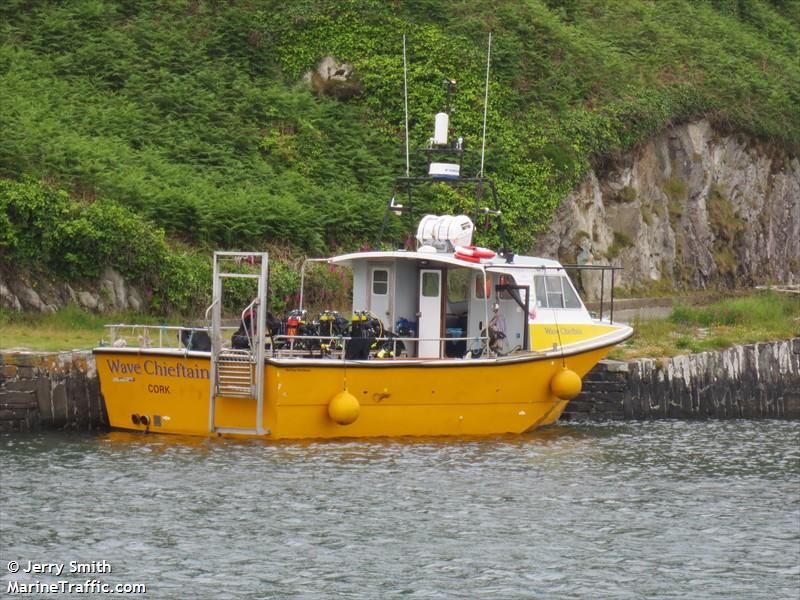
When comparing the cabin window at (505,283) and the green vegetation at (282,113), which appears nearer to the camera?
the cabin window at (505,283)

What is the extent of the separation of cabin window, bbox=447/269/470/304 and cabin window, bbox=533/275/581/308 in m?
1.34

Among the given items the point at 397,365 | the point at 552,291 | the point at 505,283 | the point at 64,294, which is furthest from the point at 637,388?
the point at 64,294

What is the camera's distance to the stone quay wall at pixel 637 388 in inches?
998

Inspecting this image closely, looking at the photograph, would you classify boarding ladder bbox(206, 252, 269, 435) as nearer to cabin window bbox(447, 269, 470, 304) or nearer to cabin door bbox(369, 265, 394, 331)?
cabin door bbox(369, 265, 394, 331)

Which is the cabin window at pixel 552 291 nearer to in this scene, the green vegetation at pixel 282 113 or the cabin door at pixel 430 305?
the cabin door at pixel 430 305

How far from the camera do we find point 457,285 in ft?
90.1

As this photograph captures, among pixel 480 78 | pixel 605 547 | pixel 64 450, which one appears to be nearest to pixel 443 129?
pixel 64 450

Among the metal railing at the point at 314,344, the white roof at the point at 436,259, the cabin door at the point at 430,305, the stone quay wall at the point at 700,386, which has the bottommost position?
the stone quay wall at the point at 700,386

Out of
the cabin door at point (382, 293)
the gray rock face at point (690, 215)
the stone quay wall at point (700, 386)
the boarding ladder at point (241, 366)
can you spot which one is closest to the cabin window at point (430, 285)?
the cabin door at point (382, 293)

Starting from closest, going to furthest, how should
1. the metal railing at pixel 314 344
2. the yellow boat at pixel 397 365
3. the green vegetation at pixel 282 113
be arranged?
the yellow boat at pixel 397 365 < the metal railing at pixel 314 344 < the green vegetation at pixel 282 113

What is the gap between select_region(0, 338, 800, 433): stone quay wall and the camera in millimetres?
25359

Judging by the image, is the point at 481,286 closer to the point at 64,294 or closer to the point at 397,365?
the point at 397,365

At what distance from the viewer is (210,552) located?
17969 millimetres

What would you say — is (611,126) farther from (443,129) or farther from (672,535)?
(672,535)
